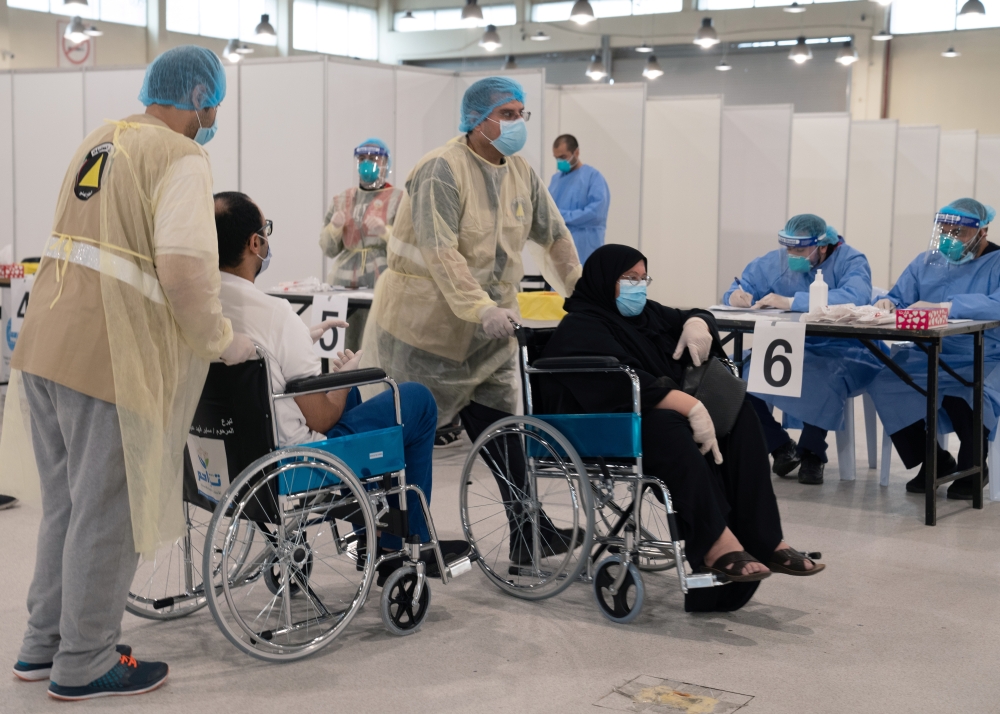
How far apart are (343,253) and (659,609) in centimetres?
299

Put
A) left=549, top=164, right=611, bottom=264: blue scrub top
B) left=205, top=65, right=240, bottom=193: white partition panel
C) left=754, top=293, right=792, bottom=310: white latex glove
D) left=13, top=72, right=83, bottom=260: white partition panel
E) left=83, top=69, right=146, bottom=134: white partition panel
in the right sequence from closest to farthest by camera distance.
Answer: left=754, top=293, right=792, bottom=310: white latex glove
left=205, top=65, right=240, bottom=193: white partition panel
left=549, top=164, right=611, bottom=264: blue scrub top
left=83, top=69, right=146, bottom=134: white partition panel
left=13, top=72, right=83, bottom=260: white partition panel

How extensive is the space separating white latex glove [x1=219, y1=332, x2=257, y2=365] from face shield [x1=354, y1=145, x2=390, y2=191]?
3.05 metres

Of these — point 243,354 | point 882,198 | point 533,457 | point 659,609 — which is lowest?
point 659,609

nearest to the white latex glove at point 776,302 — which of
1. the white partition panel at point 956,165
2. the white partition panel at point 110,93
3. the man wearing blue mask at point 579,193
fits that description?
the man wearing blue mask at point 579,193

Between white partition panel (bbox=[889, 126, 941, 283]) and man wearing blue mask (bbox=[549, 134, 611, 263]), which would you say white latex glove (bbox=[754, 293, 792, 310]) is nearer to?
man wearing blue mask (bbox=[549, 134, 611, 263])

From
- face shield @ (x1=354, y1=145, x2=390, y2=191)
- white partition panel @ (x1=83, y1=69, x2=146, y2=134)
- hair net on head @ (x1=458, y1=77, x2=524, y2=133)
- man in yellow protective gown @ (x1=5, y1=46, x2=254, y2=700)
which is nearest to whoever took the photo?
man in yellow protective gown @ (x1=5, y1=46, x2=254, y2=700)

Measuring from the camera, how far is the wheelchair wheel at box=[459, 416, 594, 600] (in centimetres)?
248

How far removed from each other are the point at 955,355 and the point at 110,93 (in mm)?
5816

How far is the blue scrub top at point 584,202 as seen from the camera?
6773mm

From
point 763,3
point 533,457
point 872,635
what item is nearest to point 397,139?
point 533,457

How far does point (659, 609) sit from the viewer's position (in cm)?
257

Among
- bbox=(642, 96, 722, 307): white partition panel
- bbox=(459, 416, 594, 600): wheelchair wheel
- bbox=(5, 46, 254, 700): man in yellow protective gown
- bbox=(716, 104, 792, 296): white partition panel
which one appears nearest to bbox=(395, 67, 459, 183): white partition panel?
bbox=(642, 96, 722, 307): white partition panel

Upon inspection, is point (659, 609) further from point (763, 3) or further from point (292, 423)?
point (763, 3)

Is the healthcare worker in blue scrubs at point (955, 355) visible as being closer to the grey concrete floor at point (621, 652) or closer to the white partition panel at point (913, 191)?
the grey concrete floor at point (621, 652)
